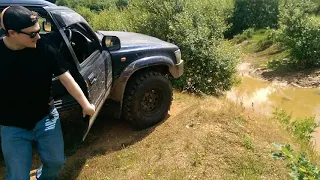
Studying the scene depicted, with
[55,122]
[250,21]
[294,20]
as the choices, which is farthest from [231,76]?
[250,21]

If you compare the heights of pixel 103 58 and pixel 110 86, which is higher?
pixel 103 58

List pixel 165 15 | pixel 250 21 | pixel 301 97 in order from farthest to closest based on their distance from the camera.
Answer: pixel 250 21
pixel 301 97
pixel 165 15

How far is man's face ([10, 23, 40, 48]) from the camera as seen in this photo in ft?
7.38

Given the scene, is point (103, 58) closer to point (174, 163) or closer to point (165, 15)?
point (174, 163)

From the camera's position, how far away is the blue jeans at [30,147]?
8.14 feet

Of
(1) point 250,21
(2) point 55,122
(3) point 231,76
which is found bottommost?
(1) point 250,21

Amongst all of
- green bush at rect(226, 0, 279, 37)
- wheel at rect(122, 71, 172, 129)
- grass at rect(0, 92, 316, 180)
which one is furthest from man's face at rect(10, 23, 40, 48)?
green bush at rect(226, 0, 279, 37)

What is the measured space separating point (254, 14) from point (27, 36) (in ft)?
107

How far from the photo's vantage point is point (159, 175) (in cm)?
370

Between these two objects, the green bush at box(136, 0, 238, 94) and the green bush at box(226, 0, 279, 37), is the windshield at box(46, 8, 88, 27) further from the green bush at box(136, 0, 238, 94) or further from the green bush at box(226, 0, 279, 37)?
the green bush at box(226, 0, 279, 37)

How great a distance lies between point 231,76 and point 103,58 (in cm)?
643

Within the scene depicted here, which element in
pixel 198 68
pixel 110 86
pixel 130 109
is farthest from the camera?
pixel 198 68

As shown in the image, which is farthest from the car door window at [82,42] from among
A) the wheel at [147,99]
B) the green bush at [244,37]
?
the green bush at [244,37]

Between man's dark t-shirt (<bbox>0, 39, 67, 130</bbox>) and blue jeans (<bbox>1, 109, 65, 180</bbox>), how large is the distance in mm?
63
